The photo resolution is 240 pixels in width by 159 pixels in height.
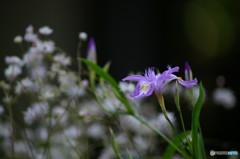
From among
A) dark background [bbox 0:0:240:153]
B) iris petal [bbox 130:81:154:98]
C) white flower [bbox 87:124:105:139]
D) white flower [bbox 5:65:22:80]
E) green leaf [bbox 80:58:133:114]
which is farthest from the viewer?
dark background [bbox 0:0:240:153]

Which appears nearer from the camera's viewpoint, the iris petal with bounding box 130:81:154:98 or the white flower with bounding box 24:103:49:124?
the iris petal with bounding box 130:81:154:98

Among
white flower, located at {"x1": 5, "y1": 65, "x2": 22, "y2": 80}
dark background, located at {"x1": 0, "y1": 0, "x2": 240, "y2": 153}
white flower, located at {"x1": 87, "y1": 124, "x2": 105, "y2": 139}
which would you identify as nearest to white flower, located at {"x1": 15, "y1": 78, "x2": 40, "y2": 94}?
white flower, located at {"x1": 5, "y1": 65, "x2": 22, "y2": 80}

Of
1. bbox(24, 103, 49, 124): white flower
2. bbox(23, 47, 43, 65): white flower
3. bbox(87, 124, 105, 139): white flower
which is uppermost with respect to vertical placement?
bbox(23, 47, 43, 65): white flower

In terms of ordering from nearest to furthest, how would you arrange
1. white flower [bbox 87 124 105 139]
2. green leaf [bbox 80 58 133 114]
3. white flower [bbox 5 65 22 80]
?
green leaf [bbox 80 58 133 114] < white flower [bbox 5 65 22 80] < white flower [bbox 87 124 105 139]

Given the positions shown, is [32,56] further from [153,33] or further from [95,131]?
[153,33]

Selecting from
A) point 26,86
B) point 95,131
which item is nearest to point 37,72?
point 26,86

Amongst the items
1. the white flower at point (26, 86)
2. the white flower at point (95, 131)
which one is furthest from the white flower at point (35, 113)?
the white flower at point (95, 131)

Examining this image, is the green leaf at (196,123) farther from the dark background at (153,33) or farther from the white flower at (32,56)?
the dark background at (153,33)

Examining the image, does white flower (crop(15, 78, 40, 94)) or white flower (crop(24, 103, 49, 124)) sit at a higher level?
white flower (crop(15, 78, 40, 94))

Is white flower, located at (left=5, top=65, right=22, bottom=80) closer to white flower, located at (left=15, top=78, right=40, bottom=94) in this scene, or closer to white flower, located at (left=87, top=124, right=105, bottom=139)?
white flower, located at (left=15, top=78, right=40, bottom=94)
